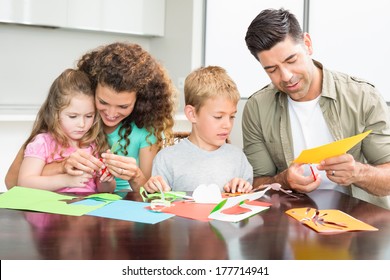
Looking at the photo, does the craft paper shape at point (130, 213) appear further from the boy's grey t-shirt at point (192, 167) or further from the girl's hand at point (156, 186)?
the boy's grey t-shirt at point (192, 167)

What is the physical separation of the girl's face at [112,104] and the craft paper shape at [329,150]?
2.22 feet

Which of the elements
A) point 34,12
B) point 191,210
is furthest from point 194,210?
point 34,12

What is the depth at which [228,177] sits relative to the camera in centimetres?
193

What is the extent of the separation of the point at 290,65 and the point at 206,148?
419 mm

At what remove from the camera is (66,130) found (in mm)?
1985

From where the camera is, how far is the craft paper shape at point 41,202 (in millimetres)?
1434

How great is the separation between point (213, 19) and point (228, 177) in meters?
2.72

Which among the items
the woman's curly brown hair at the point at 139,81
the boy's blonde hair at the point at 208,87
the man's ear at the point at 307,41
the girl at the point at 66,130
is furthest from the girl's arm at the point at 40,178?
the man's ear at the point at 307,41

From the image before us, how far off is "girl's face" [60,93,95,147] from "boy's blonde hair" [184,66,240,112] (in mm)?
354

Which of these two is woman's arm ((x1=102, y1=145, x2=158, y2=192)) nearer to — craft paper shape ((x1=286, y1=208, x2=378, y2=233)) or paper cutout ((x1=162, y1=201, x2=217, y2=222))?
paper cutout ((x1=162, y1=201, x2=217, y2=222))

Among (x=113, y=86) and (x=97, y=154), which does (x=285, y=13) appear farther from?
(x=97, y=154)

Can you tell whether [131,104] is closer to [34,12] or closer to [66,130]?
[66,130]

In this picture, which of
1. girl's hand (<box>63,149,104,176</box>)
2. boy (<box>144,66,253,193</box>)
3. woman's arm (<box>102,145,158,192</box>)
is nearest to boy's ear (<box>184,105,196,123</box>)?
boy (<box>144,66,253,193</box>)

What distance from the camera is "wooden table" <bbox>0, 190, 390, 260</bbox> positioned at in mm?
1063
